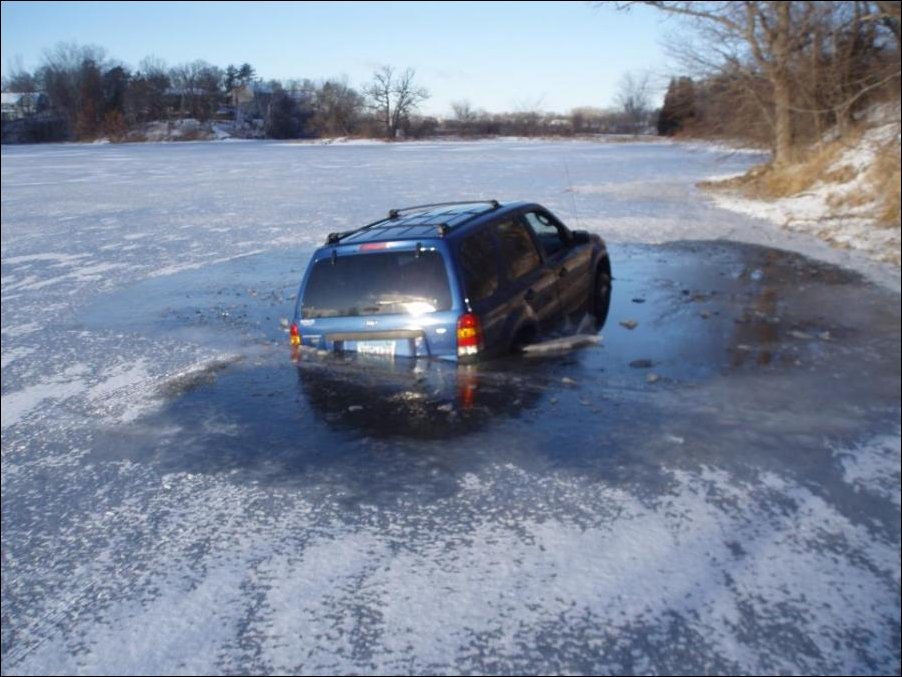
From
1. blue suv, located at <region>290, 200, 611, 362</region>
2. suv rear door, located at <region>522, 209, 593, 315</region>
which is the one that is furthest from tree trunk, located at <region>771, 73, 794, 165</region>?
blue suv, located at <region>290, 200, 611, 362</region>

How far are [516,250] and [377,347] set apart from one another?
1809 mm

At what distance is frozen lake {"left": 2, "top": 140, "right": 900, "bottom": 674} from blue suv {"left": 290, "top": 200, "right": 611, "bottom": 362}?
0.29 m

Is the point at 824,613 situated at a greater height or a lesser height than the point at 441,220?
lesser

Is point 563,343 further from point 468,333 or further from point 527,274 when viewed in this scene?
point 468,333

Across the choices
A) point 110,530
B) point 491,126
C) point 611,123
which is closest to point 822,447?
point 110,530

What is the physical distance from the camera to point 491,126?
43500mm

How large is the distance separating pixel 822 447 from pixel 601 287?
4935 millimetres

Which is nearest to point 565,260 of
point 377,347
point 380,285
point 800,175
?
point 380,285

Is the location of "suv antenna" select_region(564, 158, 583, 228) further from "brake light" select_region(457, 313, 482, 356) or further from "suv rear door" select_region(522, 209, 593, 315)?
"brake light" select_region(457, 313, 482, 356)

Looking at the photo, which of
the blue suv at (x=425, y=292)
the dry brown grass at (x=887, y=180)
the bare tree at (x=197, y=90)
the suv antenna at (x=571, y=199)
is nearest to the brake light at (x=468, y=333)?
the blue suv at (x=425, y=292)

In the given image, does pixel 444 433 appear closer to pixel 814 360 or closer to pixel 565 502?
pixel 565 502

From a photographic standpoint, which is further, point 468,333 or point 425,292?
point 425,292

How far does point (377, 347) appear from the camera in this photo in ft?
22.2

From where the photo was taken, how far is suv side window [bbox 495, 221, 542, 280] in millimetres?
7430
